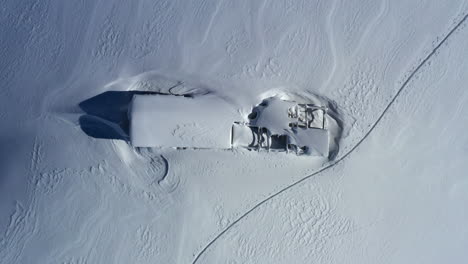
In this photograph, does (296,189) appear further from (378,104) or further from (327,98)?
(378,104)

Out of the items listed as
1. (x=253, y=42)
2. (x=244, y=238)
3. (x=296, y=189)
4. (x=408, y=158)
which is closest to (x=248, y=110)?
(x=253, y=42)

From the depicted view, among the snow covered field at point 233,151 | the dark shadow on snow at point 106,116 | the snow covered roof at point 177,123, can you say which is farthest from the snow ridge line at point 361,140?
the dark shadow on snow at point 106,116

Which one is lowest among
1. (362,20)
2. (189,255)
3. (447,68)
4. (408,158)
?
(189,255)

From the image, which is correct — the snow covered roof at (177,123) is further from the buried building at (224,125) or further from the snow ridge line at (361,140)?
the snow ridge line at (361,140)

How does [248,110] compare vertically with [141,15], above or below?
below

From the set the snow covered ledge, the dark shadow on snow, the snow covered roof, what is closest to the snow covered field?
the dark shadow on snow

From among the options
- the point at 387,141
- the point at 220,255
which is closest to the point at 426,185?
the point at 387,141
